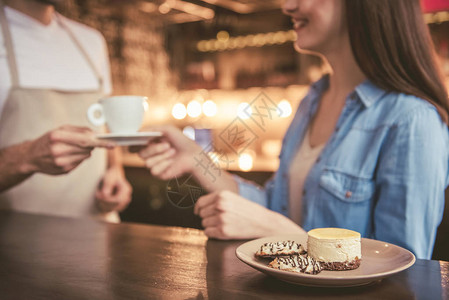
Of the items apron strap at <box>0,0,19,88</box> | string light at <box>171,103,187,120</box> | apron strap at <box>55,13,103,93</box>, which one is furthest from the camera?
string light at <box>171,103,187,120</box>

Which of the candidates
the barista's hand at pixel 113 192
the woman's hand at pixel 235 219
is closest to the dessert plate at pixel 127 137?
the woman's hand at pixel 235 219

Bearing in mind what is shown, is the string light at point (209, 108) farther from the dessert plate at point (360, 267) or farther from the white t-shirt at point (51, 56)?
the dessert plate at point (360, 267)

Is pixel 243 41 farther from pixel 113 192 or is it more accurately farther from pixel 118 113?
pixel 118 113

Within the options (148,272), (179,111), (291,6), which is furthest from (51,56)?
(179,111)

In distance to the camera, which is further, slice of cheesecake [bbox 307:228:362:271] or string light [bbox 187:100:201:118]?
string light [bbox 187:100:201:118]

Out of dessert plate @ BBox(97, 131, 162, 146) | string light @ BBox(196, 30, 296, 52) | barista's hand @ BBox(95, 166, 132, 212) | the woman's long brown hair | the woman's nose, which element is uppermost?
string light @ BBox(196, 30, 296, 52)

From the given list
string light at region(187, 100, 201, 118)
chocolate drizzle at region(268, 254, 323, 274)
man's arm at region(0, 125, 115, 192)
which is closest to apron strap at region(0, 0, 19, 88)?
man's arm at region(0, 125, 115, 192)

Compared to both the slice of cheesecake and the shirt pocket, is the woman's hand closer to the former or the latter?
the shirt pocket

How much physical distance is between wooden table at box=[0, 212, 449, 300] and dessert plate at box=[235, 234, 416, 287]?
0.9 inches

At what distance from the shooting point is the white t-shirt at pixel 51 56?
1447 millimetres

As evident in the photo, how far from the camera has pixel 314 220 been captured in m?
1.17

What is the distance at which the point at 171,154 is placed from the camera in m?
1.16

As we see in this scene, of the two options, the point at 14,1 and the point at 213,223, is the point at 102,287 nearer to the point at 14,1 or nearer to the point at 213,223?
the point at 213,223

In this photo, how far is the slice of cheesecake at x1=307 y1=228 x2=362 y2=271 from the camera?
0.63 meters
